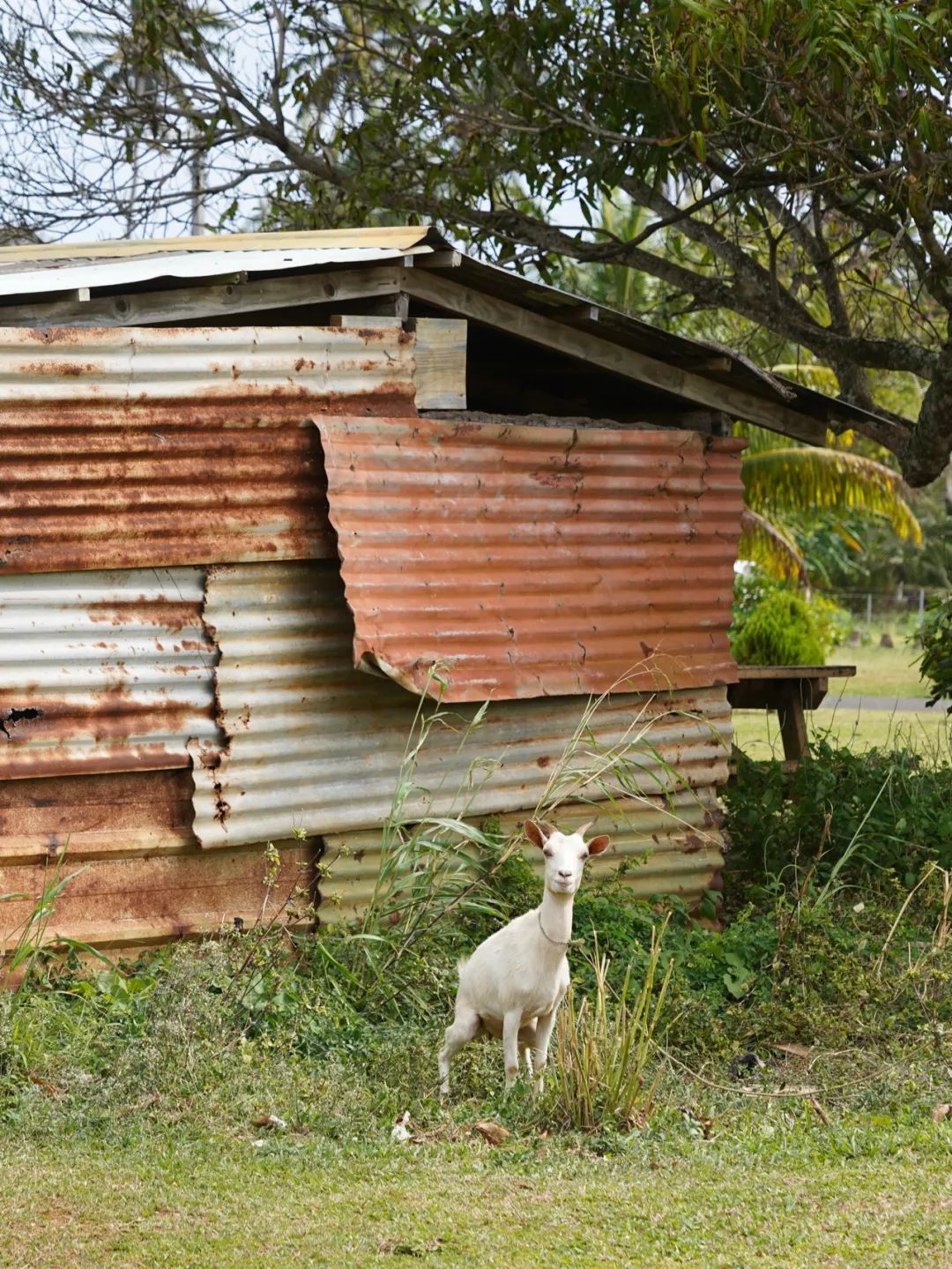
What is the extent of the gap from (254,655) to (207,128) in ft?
22.8

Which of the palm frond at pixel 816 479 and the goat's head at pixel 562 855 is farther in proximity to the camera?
the palm frond at pixel 816 479

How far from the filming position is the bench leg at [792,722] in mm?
10203

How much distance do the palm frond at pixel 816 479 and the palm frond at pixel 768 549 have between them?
45 centimetres

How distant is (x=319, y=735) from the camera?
6566 millimetres

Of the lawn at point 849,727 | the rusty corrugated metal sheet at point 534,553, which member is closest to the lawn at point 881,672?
the lawn at point 849,727

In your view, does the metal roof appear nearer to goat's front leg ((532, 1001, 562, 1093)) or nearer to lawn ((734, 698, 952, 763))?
goat's front leg ((532, 1001, 562, 1093))

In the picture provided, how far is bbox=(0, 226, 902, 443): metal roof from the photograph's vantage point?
6.02 m

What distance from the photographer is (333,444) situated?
6480 millimetres

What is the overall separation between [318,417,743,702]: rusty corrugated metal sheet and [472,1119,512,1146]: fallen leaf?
6.81ft

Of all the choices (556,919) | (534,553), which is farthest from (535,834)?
(534,553)

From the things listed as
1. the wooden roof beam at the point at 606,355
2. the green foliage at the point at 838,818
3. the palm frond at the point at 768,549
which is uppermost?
the wooden roof beam at the point at 606,355

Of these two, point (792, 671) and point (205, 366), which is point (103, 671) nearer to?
point (205, 366)

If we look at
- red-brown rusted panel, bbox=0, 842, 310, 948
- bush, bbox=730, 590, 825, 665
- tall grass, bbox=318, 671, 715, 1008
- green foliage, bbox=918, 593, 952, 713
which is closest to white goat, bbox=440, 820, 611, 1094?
tall grass, bbox=318, 671, 715, 1008

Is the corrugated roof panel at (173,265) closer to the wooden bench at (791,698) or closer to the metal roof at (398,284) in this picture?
the metal roof at (398,284)
